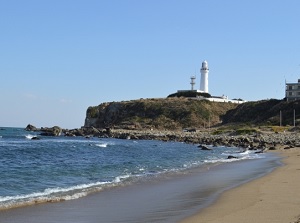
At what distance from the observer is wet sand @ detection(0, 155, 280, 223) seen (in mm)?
11094

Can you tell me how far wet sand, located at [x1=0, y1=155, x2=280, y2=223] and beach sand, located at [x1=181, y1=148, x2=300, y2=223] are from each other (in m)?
0.49

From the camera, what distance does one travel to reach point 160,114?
393 ft

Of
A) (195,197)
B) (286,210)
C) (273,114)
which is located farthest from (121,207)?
(273,114)

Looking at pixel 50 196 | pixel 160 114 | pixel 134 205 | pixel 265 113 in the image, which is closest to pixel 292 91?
pixel 265 113

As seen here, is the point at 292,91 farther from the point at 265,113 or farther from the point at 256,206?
the point at 256,206

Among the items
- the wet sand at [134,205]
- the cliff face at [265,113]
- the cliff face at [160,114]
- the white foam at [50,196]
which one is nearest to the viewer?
the wet sand at [134,205]

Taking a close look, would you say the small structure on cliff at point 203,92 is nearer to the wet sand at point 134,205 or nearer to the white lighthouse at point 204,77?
the white lighthouse at point 204,77

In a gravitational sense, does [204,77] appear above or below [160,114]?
above

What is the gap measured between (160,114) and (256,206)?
108 meters

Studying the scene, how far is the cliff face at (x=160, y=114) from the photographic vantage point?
116688 millimetres

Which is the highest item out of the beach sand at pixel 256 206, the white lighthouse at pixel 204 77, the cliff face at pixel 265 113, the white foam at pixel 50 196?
the white lighthouse at pixel 204 77

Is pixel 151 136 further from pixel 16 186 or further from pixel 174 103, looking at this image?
pixel 16 186

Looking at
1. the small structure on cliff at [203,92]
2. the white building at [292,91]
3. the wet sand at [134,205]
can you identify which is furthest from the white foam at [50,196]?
the small structure on cliff at [203,92]

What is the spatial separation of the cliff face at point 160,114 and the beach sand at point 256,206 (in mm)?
97554
